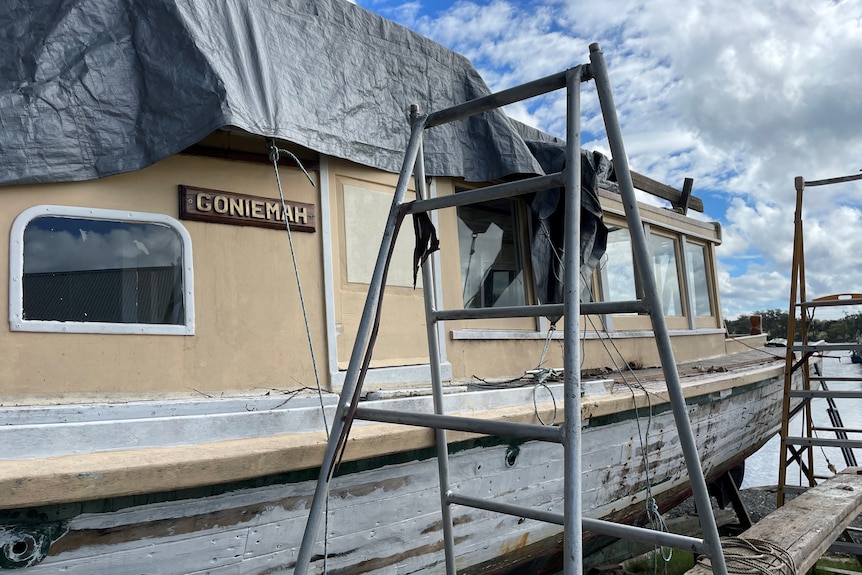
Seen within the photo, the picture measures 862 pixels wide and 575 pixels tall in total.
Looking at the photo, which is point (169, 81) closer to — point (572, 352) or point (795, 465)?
point (572, 352)

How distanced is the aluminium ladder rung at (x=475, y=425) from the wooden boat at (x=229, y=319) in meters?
0.65

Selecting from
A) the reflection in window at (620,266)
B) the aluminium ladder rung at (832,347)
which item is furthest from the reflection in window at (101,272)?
the aluminium ladder rung at (832,347)

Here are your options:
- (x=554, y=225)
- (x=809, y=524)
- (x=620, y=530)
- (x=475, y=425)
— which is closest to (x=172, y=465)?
(x=475, y=425)

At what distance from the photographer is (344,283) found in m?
3.72

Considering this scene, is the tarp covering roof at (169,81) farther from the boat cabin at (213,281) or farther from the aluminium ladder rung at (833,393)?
the aluminium ladder rung at (833,393)

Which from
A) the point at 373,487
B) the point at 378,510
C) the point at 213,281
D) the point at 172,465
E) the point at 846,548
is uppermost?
the point at 213,281

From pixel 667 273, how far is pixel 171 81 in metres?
5.82

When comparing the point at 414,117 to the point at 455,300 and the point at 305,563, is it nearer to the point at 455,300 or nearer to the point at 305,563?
the point at 305,563

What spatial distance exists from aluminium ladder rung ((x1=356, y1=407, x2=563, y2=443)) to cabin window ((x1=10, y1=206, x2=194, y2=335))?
1.55m

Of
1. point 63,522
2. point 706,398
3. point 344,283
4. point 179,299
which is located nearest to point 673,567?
point 706,398

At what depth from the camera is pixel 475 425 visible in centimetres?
173

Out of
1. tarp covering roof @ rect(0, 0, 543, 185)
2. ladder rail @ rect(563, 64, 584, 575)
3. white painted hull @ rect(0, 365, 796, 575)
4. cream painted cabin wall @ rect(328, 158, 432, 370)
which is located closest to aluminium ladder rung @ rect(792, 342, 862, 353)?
white painted hull @ rect(0, 365, 796, 575)

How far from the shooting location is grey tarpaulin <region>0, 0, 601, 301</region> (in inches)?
110

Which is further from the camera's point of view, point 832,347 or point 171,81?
point 832,347
